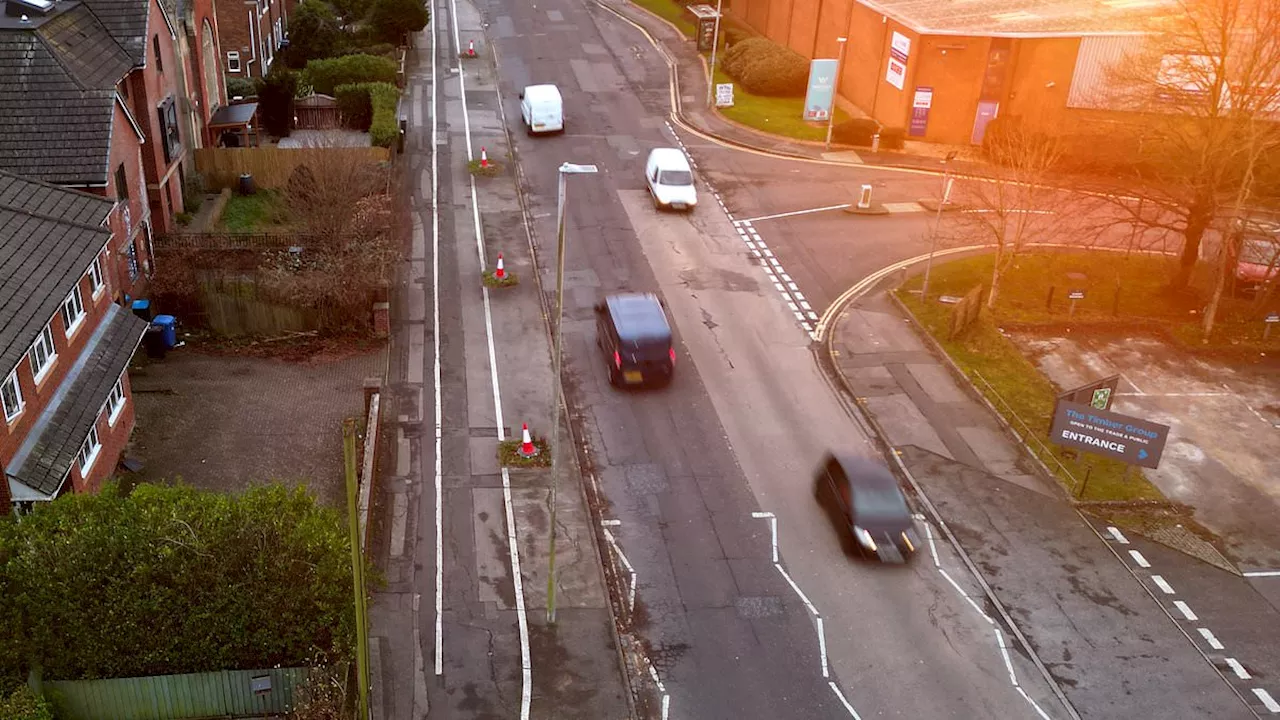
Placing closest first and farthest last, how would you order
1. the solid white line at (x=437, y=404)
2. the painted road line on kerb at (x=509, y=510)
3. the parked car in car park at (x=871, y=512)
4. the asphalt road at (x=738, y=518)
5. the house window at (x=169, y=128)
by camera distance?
the painted road line on kerb at (x=509, y=510) → the asphalt road at (x=738, y=518) → the solid white line at (x=437, y=404) → the parked car in car park at (x=871, y=512) → the house window at (x=169, y=128)

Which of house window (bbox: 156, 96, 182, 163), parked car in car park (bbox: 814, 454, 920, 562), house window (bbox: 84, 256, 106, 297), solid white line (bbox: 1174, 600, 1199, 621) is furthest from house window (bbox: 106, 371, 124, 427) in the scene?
solid white line (bbox: 1174, 600, 1199, 621)

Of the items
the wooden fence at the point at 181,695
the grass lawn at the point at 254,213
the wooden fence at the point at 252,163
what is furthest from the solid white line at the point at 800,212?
the wooden fence at the point at 181,695

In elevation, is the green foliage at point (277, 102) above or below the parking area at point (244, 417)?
above

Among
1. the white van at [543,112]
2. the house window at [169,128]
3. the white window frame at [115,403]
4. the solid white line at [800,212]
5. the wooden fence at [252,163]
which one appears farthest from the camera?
the white van at [543,112]

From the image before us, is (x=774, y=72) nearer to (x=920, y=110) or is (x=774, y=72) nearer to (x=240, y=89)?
(x=920, y=110)

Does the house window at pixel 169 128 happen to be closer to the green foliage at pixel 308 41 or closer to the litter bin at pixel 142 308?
the litter bin at pixel 142 308

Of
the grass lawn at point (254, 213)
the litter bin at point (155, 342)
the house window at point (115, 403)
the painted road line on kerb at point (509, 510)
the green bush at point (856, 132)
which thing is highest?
the green bush at point (856, 132)

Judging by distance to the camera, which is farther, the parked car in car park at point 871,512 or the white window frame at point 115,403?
the white window frame at point 115,403

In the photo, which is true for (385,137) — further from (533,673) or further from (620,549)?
(533,673)
